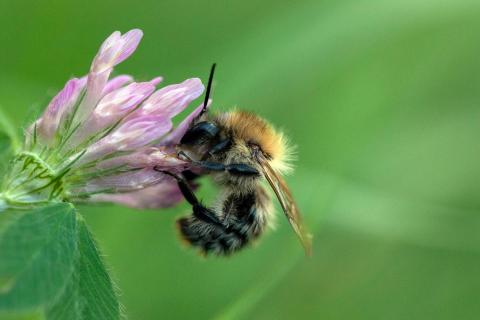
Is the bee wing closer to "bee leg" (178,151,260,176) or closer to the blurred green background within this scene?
"bee leg" (178,151,260,176)

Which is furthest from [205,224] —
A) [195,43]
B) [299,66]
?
[195,43]

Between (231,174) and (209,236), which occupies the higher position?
(231,174)

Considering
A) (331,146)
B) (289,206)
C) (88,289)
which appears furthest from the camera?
(331,146)

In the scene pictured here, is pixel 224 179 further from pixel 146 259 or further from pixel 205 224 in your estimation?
pixel 146 259

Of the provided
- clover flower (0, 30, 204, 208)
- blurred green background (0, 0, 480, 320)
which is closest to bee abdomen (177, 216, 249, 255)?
clover flower (0, 30, 204, 208)

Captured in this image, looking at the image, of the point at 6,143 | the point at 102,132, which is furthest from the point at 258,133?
the point at 6,143

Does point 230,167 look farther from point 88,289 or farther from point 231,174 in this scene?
point 88,289
